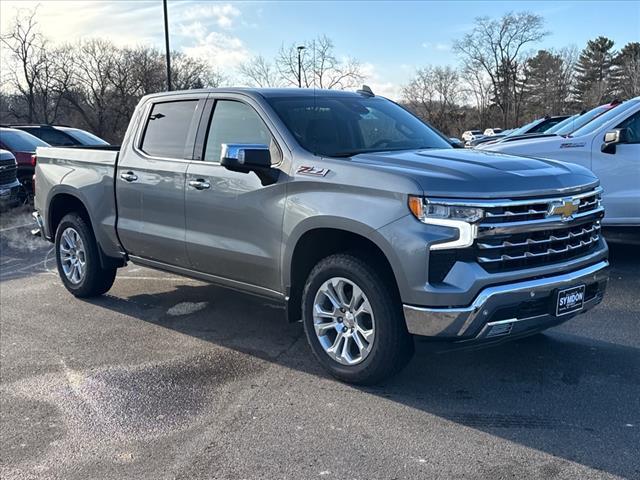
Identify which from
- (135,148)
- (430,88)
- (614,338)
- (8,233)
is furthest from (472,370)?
(430,88)

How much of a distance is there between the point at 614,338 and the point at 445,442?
91.9 inches

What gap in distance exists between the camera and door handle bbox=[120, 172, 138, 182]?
5.81 metres

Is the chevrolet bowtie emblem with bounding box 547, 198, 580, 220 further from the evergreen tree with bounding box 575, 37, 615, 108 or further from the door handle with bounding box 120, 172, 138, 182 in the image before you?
the evergreen tree with bounding box 575, 37, 615, 108

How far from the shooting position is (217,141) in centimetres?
523

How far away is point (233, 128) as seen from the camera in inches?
203

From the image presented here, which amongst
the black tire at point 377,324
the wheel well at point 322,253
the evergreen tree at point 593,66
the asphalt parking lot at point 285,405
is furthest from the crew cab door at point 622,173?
the evergreen tree at point 593,66

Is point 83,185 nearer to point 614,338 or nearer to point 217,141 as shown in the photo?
point 217,141

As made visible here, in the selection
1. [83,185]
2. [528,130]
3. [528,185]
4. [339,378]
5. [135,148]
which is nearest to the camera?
[528,185]

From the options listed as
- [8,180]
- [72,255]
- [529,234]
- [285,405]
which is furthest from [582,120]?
[8,180]

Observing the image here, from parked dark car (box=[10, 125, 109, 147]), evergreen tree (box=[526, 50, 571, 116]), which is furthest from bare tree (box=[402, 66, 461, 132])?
parked dark car (box=[10, 125, 109, 147])

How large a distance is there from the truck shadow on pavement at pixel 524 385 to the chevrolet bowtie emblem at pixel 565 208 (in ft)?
3.48

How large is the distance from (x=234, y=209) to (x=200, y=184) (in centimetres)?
43

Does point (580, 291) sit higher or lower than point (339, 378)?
higher

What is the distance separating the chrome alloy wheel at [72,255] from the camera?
6719 millimetres
